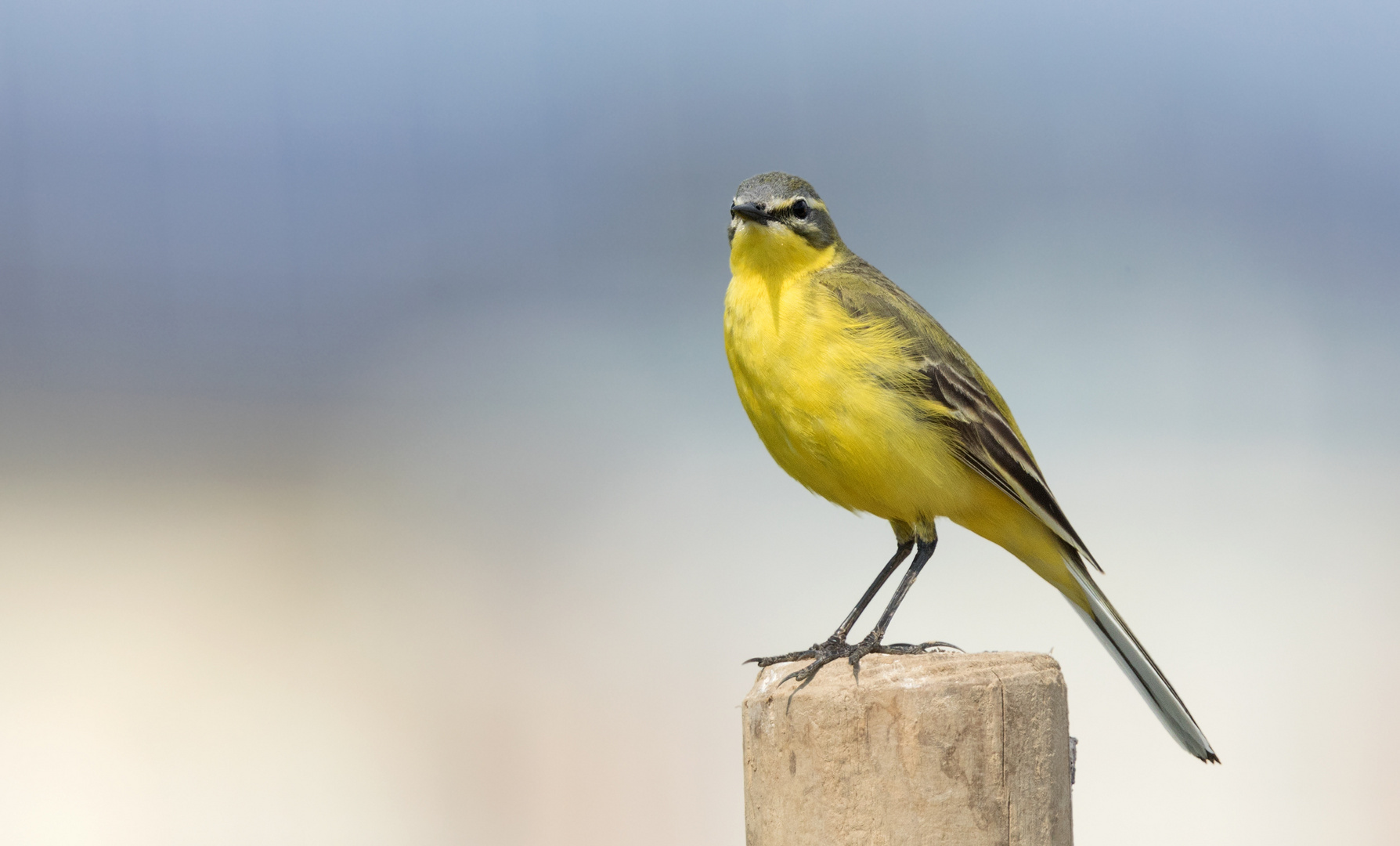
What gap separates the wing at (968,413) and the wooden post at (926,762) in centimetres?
196

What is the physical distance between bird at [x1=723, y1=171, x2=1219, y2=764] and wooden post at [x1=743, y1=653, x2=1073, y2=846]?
4.20ft

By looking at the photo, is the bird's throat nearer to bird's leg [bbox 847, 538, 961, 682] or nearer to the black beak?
the black beak

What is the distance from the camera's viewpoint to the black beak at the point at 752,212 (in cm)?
491

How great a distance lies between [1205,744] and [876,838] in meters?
2.08

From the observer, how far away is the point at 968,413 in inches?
188

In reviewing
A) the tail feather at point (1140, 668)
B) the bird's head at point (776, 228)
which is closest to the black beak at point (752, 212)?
the bird's head at point (776, 228)

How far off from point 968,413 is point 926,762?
232 cm

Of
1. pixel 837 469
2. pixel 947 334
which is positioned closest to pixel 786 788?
pixel 837 469

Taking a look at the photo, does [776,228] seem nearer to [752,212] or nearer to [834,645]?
[752,212]

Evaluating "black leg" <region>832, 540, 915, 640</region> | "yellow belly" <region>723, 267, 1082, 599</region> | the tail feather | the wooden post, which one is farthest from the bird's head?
the wooden post

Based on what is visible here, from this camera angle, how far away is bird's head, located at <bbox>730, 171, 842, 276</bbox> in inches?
195

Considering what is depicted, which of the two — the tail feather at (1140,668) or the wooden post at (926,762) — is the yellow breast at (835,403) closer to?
the tail feather at (1140,668)

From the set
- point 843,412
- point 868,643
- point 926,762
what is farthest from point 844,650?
point 926,762

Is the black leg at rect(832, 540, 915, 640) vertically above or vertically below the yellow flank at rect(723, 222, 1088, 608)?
below
